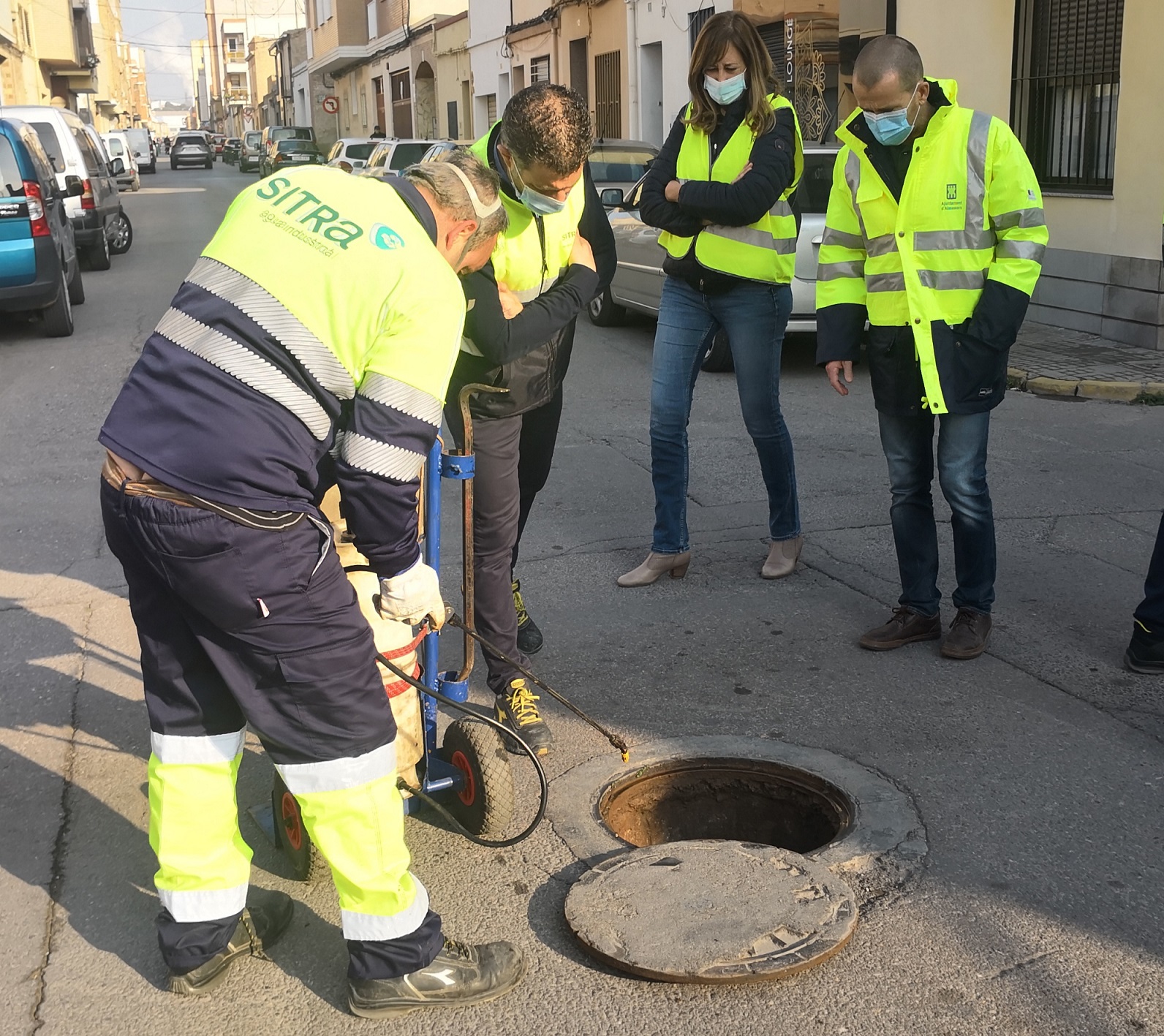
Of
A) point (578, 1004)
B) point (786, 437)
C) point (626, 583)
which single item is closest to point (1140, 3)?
point (786, 437)

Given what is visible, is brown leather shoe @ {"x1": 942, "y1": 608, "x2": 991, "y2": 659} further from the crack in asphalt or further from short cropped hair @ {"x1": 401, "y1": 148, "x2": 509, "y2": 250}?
the crack in asphalt

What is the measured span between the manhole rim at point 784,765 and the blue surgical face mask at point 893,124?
202 cm

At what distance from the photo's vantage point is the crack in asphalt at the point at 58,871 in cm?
291

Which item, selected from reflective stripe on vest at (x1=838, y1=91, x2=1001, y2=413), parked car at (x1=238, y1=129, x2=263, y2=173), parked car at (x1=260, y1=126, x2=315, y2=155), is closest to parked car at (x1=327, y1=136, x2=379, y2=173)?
reflective stripe on vest at (x1=838, y1=91, x2=1001, y2=413)

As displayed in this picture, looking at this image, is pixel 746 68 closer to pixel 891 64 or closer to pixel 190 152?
pixel 891 64

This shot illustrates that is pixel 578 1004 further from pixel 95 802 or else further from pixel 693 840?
pixel 95 802

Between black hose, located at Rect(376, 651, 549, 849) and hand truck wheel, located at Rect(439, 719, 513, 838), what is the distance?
0.04 m

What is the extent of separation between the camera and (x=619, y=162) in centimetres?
1322

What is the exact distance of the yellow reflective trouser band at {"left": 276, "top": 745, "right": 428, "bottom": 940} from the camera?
2666 mm

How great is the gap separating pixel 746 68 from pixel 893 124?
0.93m

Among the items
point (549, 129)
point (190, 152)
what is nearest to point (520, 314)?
point (549, 129)

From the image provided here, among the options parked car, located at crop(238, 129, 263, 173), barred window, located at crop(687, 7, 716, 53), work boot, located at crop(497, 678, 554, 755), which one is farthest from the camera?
parked car, located at crop(238, 129, 263, 173)

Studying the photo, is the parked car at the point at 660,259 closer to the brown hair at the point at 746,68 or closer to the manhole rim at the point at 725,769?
the brown hair at the point at 746,68

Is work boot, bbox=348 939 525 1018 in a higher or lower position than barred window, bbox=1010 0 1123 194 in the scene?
lower
